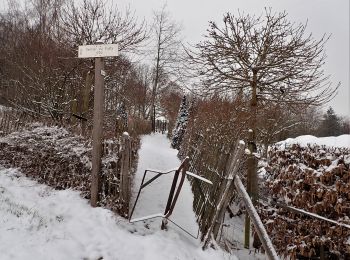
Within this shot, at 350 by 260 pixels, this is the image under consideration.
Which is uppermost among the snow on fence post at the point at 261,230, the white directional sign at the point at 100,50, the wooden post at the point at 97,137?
the white directional sign at the point at 100,50

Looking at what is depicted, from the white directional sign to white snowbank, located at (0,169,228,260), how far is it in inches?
95.8

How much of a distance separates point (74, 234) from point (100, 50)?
2838mm

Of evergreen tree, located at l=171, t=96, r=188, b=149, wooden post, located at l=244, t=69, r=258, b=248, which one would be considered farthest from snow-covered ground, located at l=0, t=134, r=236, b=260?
evergreen tree, located at l=171, t=96, r=188, b=149

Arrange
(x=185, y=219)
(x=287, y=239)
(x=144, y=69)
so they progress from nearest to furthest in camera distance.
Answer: (x=287, y=239), (x=185, y=219), (x=144, y=69)

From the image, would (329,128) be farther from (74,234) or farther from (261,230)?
(74,234)

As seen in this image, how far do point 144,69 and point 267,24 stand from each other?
30.5 metres

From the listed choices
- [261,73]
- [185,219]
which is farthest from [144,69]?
[185,219]

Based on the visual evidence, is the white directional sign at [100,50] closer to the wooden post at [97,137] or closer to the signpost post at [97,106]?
the signpost post at [97,106]

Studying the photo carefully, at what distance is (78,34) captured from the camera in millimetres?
11906

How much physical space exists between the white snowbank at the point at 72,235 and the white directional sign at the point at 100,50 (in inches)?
95.8

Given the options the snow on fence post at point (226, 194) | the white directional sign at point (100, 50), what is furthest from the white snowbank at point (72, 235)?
the white directional sign at point (100, 50)

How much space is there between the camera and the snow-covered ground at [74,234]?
392 centimetres

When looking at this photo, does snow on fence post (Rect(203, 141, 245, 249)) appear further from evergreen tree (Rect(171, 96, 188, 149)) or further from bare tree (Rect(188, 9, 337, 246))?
evergreen tree (Rect(171, 96, 188, 149))

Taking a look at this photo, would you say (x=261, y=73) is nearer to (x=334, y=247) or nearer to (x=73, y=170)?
(x=334, y=247)
